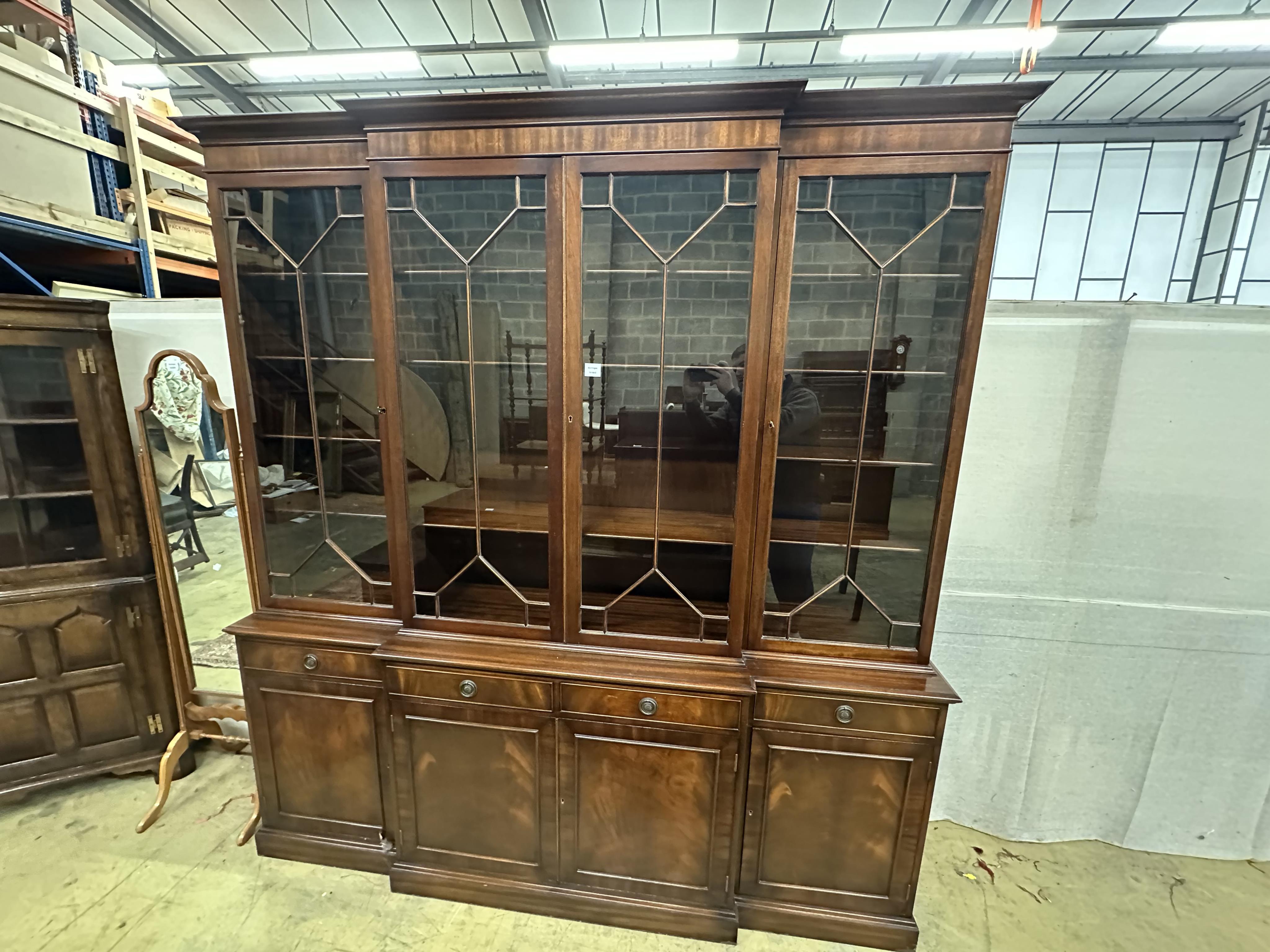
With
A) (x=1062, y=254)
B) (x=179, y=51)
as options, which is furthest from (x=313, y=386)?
(x=1062, y=254)

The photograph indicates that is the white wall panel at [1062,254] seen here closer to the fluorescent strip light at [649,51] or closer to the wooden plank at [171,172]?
the fluorescent strip light at [649,51]

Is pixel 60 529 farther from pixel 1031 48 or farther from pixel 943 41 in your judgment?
pixel 943 41

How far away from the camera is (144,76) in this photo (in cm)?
398

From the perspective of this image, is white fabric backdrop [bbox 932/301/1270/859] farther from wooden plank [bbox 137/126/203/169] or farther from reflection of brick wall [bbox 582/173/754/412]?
wooden plank [bbox 137/126/203/169]

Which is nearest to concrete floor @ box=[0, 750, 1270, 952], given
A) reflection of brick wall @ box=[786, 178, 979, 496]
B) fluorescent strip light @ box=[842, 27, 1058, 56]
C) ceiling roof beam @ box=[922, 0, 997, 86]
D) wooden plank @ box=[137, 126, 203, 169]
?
reflection of brick wall @ box=[786, 178, 979, 496]

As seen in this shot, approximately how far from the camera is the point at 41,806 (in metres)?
2.01

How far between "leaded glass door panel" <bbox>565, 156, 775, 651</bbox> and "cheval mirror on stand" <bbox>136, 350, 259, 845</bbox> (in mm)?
1250

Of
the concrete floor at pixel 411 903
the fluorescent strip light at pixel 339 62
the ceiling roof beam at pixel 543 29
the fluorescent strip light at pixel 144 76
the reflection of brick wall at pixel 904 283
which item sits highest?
the fluorescent strip light at pixel 144 76

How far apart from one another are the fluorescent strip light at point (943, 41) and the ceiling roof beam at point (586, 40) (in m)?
0.02

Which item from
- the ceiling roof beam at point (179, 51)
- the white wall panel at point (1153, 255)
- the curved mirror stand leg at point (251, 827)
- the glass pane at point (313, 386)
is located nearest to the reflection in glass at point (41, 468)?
the glass pane at point (313, 386)

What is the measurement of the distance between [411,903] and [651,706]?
3.65ft

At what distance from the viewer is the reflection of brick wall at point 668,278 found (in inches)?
54.4

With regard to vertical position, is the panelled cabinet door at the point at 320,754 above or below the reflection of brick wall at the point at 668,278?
below

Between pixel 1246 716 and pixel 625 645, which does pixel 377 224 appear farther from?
pixel 1246 716
